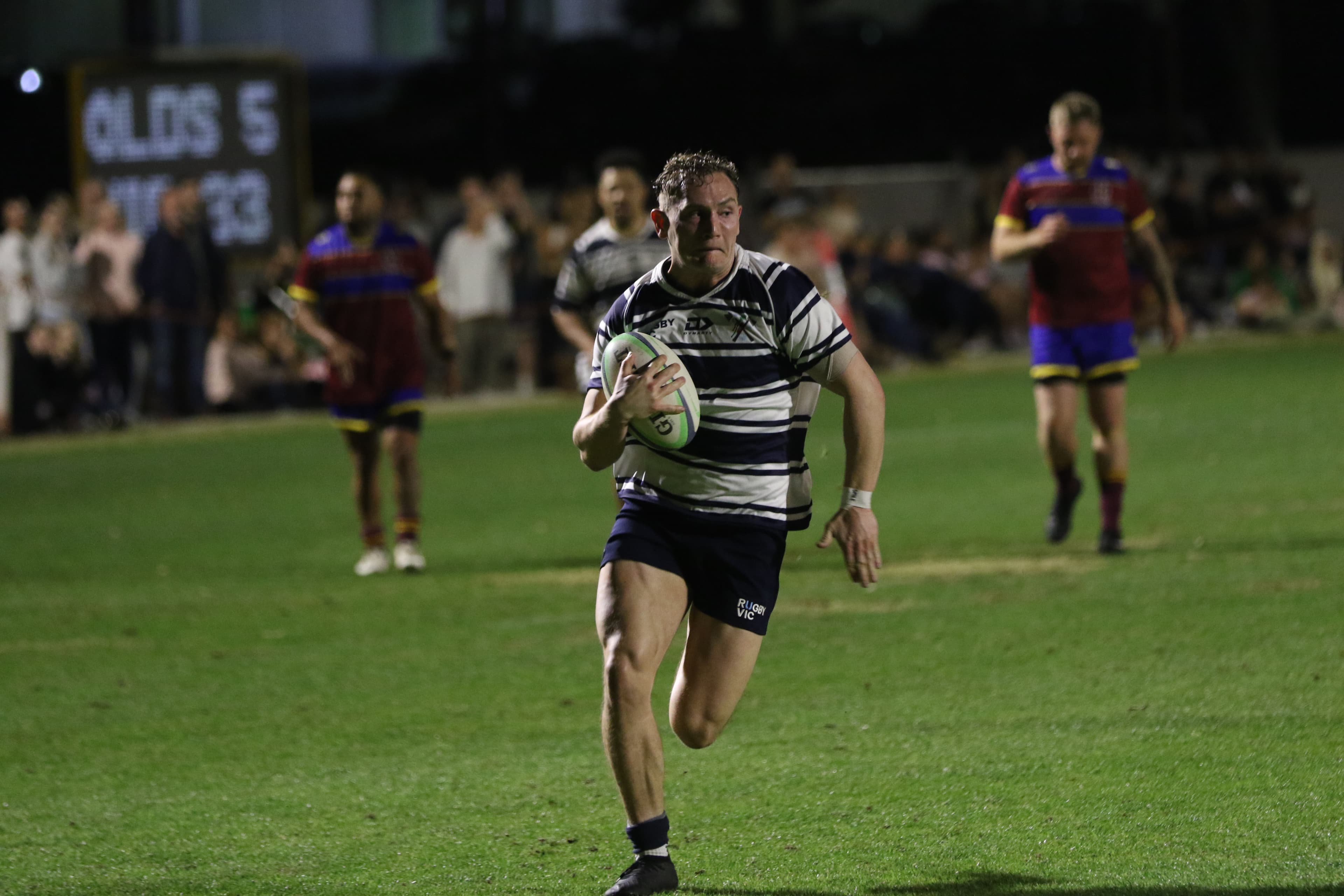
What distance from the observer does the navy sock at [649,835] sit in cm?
516

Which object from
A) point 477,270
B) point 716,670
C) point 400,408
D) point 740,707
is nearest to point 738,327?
point 716,670

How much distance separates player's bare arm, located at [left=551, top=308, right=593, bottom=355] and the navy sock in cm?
512

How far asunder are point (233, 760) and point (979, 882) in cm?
303

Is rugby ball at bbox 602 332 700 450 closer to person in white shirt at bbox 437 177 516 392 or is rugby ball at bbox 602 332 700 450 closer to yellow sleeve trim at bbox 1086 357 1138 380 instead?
yellow sleeve trim at bbox 1086 357 1138 380

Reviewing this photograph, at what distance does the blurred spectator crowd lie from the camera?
20.7 metres

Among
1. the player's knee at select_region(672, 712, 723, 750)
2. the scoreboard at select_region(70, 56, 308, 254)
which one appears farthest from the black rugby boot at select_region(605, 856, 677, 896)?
the scoreboard at select_region(70, 56, 308, 254)

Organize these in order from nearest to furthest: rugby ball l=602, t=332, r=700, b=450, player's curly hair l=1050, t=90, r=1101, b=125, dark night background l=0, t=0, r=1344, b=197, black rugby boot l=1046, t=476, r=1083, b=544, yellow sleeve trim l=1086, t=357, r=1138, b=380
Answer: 1. rugby ball l=602, t=332, r=700, b=450
2. player's curly hair l=1050, t=90, r=1101, b=125
3. yellow sleeve trim l=1086, t=357, r=1138, b=380
4. black rugby boot l=1046, t=476, r=1083, b=544
5. dark night background l=0, t=0, r=1344, b=197

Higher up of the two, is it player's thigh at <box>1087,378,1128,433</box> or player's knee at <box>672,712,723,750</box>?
player's thigh at <box>1087,378,1128,433</box>

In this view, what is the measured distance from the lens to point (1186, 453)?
14.8 metres

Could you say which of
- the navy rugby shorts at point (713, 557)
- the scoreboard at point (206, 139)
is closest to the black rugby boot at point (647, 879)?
the navy rugby shorts at point (713, 557)

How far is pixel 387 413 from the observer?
11414mm

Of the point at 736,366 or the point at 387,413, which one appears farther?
the point at 387,413

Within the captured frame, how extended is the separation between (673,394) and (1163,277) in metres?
6.45

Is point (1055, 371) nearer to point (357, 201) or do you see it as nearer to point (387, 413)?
point (387, 413)
